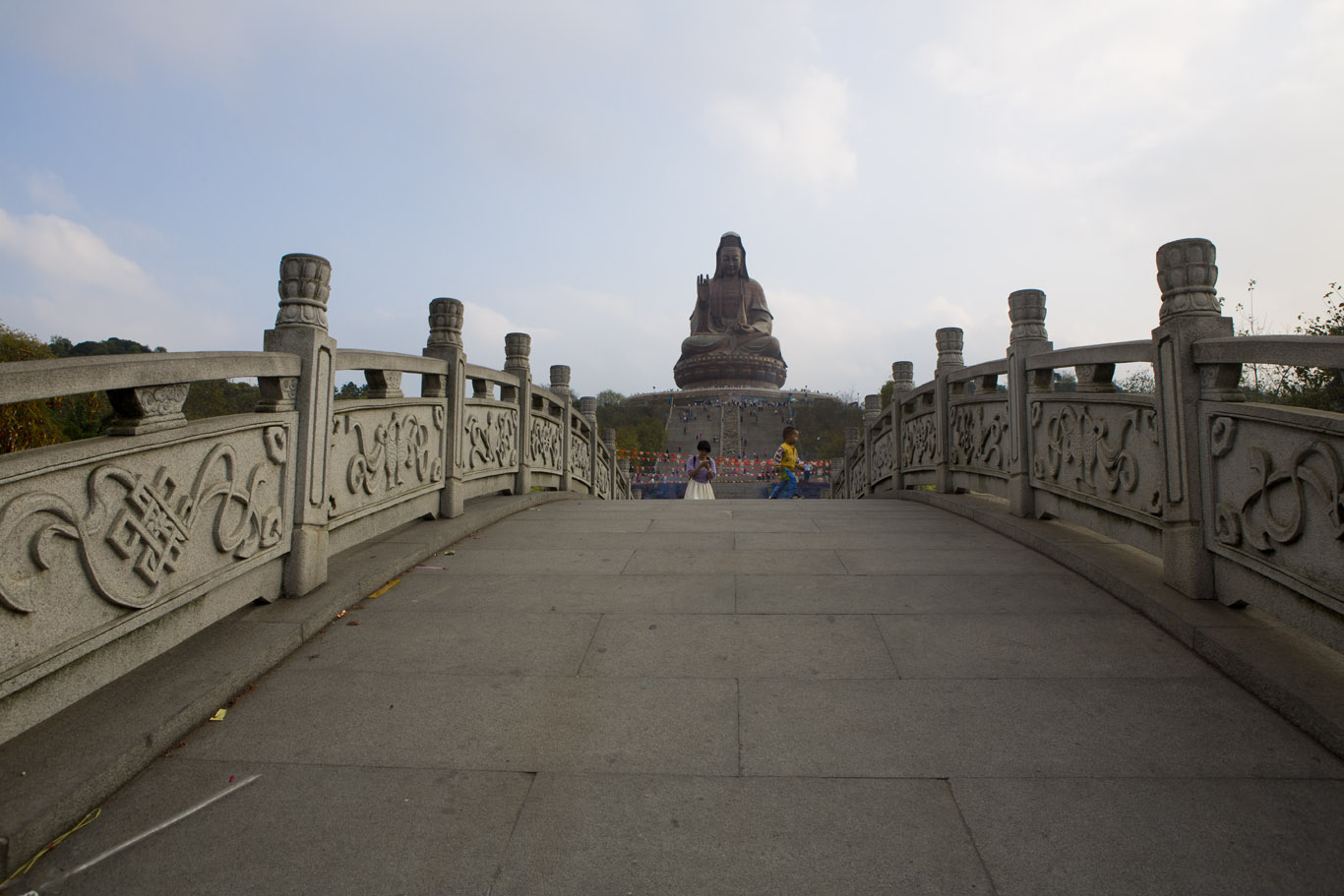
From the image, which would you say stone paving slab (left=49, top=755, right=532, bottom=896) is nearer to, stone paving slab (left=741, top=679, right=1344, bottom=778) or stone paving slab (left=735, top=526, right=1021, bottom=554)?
stone paving slab (left=741, top=679, right=1344, bottom=778)

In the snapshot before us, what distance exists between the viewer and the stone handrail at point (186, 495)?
6.95 ft

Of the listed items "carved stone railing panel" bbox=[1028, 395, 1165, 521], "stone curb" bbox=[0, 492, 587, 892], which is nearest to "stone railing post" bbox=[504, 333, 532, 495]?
"stone curb" bbox=[0, 492, 587, 892]

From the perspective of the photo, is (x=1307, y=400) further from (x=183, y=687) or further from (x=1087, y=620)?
(x=183, y=687)

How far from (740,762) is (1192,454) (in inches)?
102

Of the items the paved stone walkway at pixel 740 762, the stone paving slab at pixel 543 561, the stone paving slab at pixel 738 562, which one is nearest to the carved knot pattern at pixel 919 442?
the stone paving slab at pixel 738 562

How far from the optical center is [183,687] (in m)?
2.60

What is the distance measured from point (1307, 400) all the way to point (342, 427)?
1494cm

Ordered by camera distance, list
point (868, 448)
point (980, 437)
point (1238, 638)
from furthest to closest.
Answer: point (868, 448), point (980, 437), point (1238, 638)

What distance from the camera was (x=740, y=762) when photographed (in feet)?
7.52

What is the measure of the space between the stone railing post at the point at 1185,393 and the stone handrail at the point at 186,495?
4.17m

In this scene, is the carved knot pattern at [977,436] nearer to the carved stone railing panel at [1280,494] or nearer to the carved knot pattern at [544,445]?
the carved stone railing panel at [1280,494]

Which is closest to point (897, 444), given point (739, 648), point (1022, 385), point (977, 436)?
point (977, 436)

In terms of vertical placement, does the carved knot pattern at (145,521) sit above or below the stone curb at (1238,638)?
above

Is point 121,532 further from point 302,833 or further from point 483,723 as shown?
point 483,723
